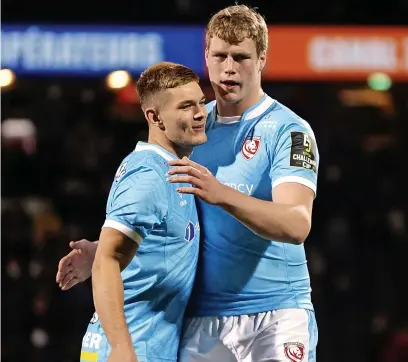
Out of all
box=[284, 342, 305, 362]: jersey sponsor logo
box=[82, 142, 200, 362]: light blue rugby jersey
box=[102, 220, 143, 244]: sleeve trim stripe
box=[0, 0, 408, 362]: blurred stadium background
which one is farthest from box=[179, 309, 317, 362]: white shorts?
box=[0, 0, 408, 362]: blurred stadium background

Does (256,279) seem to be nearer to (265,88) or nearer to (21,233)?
(21,233)

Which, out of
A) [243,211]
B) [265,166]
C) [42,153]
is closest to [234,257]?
[265,166]

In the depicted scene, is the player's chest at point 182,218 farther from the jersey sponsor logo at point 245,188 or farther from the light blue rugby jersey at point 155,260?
the jersey sponsor logo at point 245,188

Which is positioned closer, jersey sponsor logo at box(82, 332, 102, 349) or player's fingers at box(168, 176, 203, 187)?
player's fingers at box(168, 176, 203, 187)

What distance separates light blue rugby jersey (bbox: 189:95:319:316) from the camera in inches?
154

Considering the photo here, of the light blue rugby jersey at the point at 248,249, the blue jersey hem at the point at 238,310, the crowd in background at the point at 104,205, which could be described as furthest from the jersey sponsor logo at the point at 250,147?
the crowd in background at the point at 104,205

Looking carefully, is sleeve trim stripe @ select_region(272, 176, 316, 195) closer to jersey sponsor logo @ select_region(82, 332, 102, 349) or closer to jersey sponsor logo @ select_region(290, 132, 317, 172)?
jersey sponsor logo @ select_region(290, 132, 317, 172)

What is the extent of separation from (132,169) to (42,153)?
687 centimetres

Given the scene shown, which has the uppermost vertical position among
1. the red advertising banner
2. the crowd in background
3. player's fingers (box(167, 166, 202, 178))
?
the red advertising banner

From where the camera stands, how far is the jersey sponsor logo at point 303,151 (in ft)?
12.4

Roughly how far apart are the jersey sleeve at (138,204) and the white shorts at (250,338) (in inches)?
23.8

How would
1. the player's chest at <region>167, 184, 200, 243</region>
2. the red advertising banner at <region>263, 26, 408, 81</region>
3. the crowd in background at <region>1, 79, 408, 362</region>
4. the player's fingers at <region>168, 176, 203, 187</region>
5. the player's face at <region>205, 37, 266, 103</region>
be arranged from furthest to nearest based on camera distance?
1. the red advertising banner at <region>263, 26, 408, 81</region>
2. the crowd in background at <region>1, 79, 408, 362</region>
3. the player's face at <region>205, 37, 266, 103</region>
4. the player's chest at <region>167, 184, 200, 243</region>
5. the player's fingers at <region>168, 176, 203, 187</region>

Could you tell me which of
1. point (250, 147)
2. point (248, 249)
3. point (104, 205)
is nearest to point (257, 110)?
point (250, 147)

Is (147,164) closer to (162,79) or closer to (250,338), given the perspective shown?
(162,79)
